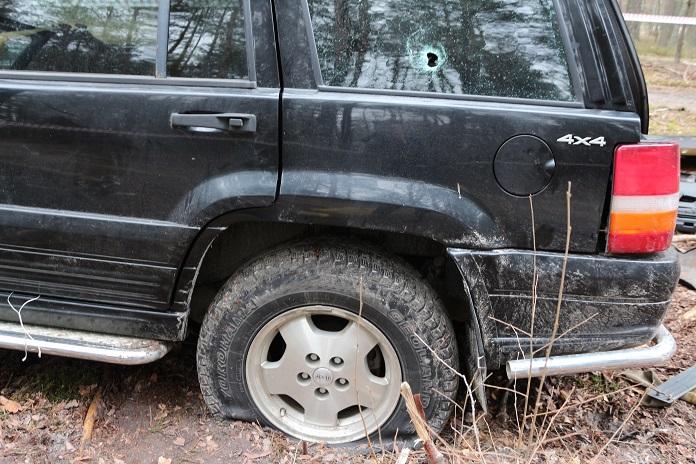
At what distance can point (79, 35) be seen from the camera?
222 cm

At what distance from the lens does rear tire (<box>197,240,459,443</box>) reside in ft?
7.27

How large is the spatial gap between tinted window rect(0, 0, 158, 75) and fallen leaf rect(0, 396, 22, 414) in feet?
4.76

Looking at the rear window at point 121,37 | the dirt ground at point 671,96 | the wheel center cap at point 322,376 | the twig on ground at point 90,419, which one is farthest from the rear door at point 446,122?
the dirt ground at point 671,96

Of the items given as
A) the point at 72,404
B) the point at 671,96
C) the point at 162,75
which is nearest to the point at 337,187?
the point at 162,75

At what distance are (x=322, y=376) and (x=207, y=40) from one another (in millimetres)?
1351

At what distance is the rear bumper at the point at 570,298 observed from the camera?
6.70ft

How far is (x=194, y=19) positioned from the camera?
6.96 feet

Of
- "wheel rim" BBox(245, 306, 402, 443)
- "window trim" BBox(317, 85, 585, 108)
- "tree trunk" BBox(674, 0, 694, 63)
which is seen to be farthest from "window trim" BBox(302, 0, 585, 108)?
"tree trunk" BBox(674, 0, 694, 63)

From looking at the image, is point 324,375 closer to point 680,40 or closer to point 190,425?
point 190,425

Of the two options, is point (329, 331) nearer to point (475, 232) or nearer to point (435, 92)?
point (475, 232)

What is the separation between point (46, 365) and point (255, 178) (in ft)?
5.51

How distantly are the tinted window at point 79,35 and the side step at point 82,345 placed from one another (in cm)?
105

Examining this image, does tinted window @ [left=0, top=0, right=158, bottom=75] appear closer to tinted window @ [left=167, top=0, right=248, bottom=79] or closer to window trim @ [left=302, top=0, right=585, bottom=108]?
tinted window @ [left=167, top=0, right=248, bottom=79]

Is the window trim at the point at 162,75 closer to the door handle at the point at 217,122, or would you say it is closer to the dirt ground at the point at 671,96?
the door handle at the point at 217,122
